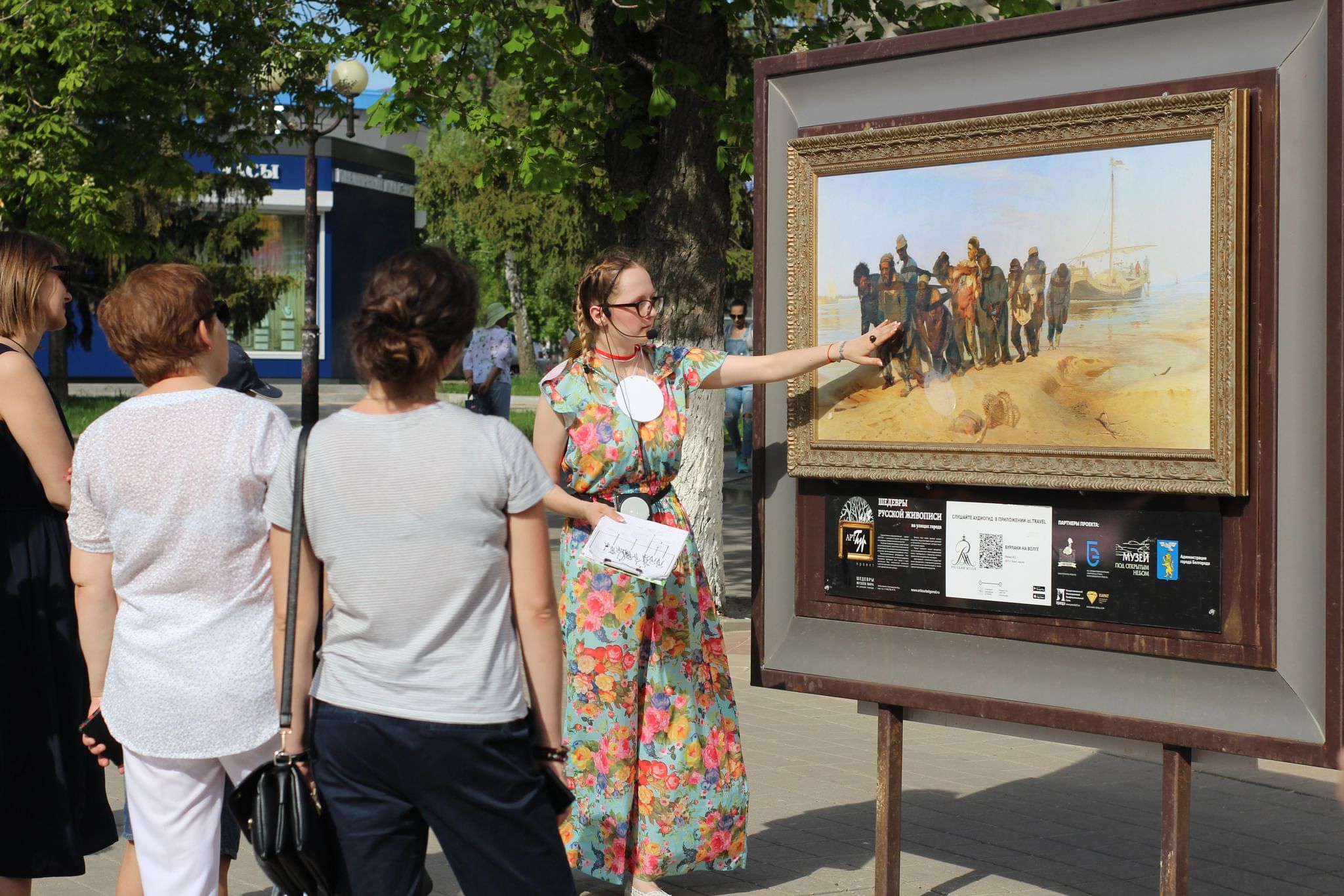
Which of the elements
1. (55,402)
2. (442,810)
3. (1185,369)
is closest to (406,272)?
(442,810)

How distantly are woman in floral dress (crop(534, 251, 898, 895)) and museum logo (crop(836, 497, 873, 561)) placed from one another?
476mm

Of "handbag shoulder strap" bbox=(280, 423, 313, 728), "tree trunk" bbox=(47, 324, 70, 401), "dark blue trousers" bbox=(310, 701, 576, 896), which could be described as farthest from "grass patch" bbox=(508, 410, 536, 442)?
"dark blue trousers" bbox=(310, 701, 576, 896)

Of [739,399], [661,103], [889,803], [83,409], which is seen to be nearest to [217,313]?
[889,803]

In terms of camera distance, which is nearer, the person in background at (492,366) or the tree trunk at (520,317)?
the person in background at (492,366)

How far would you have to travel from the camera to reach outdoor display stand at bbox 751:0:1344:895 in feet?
11.8

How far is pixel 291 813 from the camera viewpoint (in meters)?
2.83

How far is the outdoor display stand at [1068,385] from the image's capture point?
359 cm

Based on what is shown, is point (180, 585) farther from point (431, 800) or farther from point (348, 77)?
point (348, 77)

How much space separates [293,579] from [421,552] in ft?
0.98

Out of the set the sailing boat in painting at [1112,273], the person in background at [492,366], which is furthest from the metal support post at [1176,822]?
the person in background at [492,366]

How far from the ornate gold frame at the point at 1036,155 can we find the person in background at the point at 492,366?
1313 centimetres

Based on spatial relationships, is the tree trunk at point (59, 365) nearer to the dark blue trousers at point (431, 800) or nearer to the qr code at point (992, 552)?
the qr code at point (992, 552)

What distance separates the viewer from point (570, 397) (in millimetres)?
4672

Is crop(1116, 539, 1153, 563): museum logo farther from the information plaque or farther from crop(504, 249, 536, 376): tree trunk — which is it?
crop(504, 249, 536, 376): tree trunk
